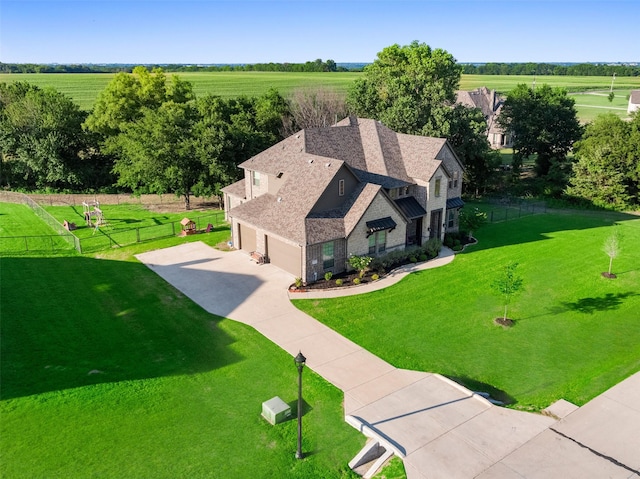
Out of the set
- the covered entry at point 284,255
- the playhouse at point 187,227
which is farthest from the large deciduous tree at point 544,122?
the playhouse at point 187,227

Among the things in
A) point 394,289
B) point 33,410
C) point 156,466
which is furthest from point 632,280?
point 33,410

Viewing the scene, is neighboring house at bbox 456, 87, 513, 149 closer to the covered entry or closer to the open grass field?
the covered entry

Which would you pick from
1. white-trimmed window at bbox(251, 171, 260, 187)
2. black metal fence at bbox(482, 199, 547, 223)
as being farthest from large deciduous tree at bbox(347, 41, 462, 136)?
white-trimmed window at bbox(251, 171, 260, 187)

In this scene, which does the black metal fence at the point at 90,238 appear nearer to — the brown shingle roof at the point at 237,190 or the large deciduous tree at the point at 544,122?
the brown shingle roof at the point at 237,190

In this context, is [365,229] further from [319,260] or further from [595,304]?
[595,304]

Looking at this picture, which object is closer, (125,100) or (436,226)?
(436,226)

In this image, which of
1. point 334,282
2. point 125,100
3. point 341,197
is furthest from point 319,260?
point 125,100
